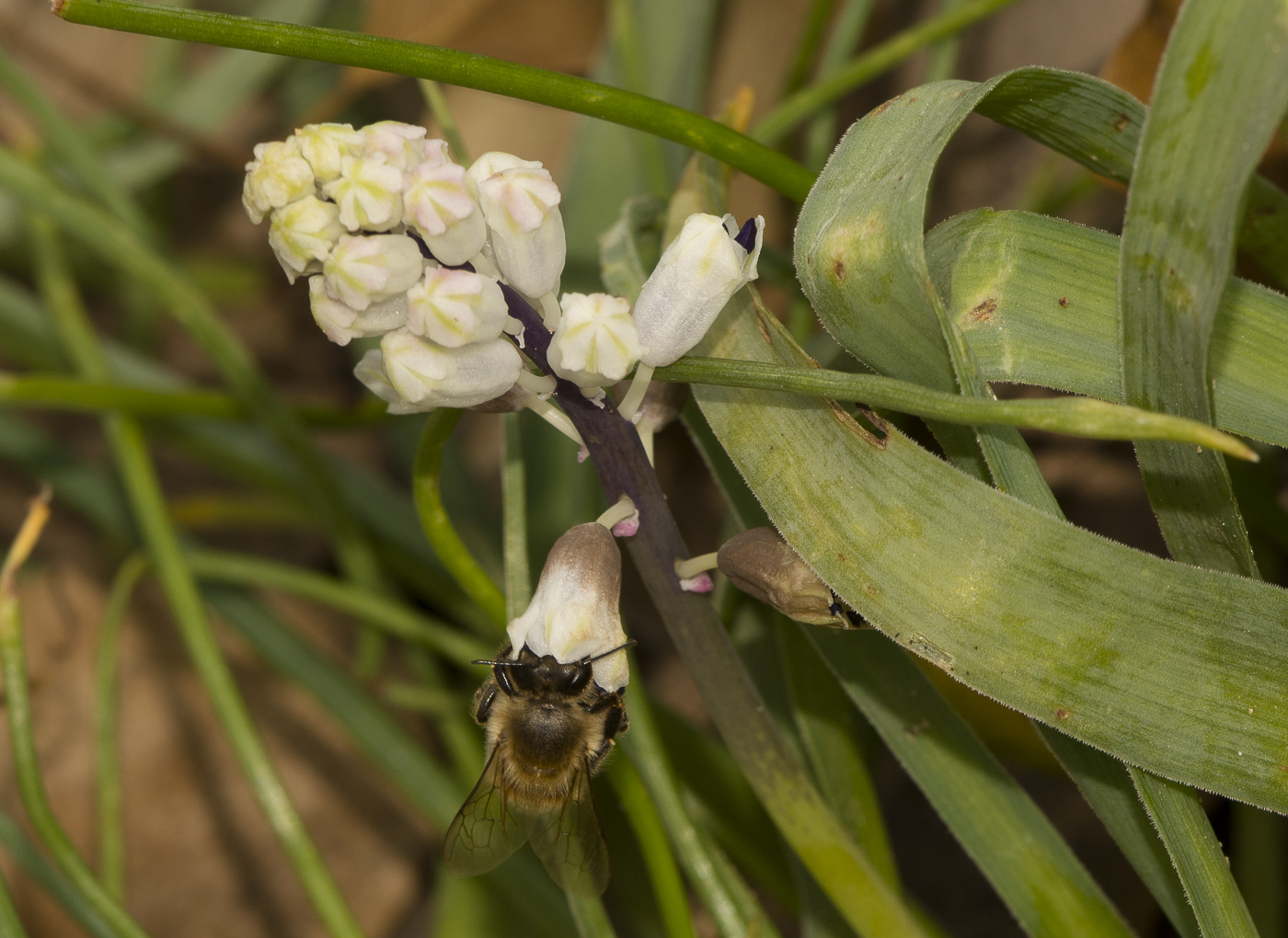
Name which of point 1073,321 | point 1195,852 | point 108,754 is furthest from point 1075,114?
point 108,754

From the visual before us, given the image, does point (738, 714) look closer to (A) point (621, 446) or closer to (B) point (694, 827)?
(B) point (694, 827)

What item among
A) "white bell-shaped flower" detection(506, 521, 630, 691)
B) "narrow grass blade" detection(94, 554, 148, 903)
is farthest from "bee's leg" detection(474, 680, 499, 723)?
"narrow grass blade" detection(94, 554, 148, 903)

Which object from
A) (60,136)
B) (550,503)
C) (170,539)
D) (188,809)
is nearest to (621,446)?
(550,503)

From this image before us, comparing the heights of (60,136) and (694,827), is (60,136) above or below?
above

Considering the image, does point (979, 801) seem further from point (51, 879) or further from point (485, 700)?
point (51, 879)

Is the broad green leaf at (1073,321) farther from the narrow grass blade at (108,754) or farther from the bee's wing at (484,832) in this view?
the narrow grass blade at (108,754)

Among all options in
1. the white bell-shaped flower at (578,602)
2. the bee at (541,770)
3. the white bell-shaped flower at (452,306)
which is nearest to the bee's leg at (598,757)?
the bee at (541,770)
